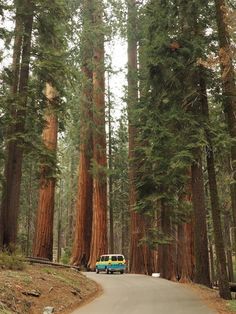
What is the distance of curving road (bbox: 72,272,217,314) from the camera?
33.2 feet

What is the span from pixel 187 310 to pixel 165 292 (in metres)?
3.80

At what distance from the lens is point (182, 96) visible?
1459 cm

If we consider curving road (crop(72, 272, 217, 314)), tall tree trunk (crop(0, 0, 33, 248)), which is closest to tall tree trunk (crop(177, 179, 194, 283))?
curving road (crop(72, 272, 217, 314))

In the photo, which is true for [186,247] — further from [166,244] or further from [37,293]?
[37,293]

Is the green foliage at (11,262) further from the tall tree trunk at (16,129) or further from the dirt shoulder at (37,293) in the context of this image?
the tall tree trunk at (16,129)

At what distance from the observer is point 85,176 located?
27.5 m

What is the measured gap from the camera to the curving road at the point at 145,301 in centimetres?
1012

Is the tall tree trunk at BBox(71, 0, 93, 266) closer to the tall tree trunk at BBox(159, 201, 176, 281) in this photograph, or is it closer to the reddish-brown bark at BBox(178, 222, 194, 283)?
the tall tree trunk at BBox(159, 201, 176, 281)

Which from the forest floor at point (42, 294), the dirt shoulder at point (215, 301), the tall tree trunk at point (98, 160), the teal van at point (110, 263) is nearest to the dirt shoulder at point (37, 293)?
the forest floor at point (42, 294)

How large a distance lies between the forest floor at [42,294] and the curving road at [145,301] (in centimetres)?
39

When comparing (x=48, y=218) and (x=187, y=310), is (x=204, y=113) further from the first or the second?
(x=48, y=218)

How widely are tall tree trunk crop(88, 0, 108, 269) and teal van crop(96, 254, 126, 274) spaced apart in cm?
184

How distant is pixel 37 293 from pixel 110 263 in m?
13.5

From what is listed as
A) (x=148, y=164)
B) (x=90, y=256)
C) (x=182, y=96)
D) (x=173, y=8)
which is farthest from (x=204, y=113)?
(x=90, y=256)
